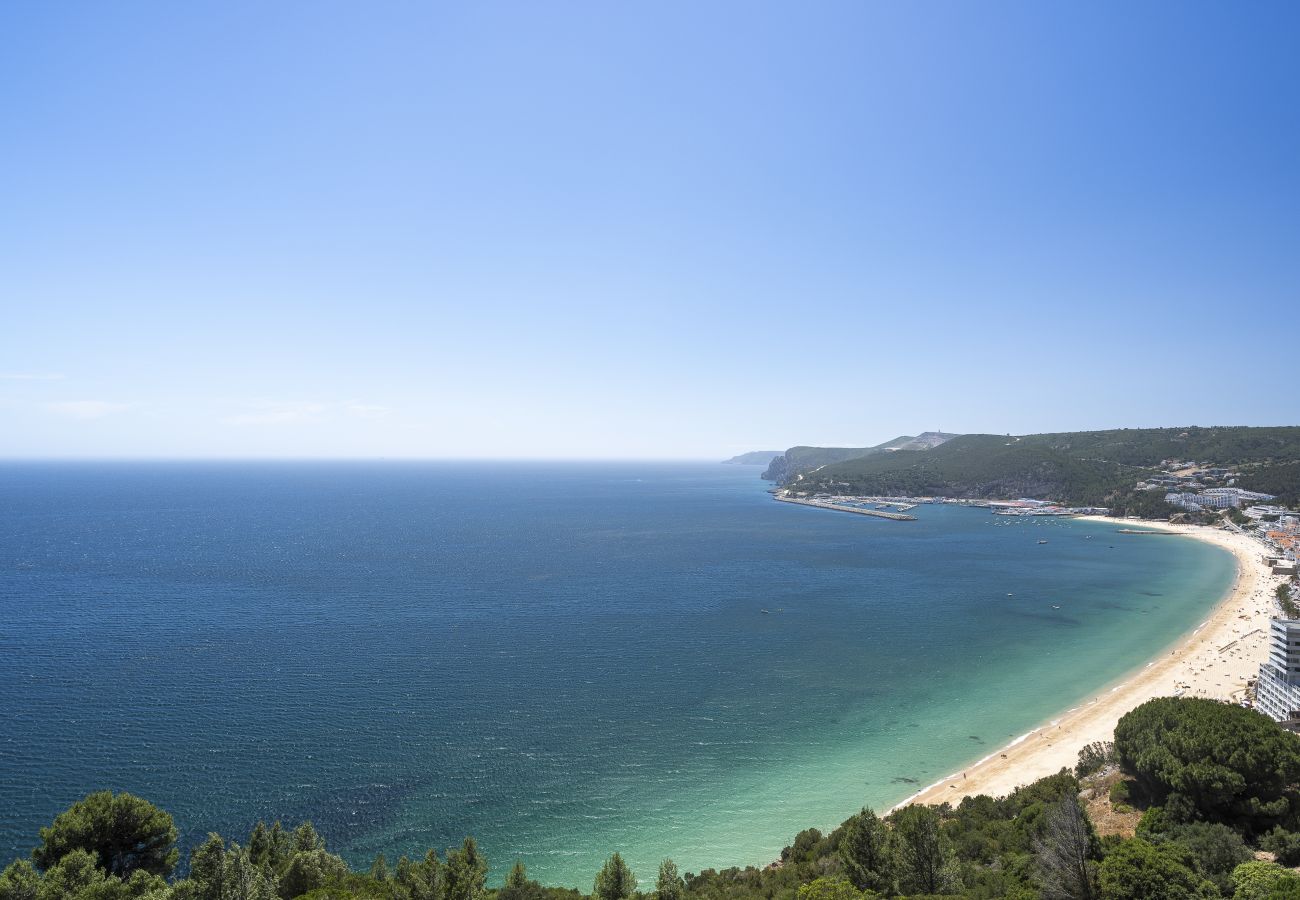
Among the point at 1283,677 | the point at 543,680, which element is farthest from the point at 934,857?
the point at 1283,677

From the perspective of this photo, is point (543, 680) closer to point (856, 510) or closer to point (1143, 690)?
point (1143, 690)

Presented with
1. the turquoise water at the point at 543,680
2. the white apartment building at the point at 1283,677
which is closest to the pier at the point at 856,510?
the turquoise water at the point at 543,680

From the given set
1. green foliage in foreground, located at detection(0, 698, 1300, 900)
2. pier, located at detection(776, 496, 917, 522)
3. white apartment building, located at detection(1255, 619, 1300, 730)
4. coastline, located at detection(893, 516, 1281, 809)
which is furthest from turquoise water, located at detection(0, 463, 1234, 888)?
pier, located at detection(776, 496, 917, 522)

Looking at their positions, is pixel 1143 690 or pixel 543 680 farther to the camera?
pixel 543 680

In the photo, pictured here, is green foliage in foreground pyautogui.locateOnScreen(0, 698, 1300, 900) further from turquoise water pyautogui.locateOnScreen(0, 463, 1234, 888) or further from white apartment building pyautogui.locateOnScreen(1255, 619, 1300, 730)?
white apartment building pyautogui.locateOnScreen(1255, 619, 1300, 730)

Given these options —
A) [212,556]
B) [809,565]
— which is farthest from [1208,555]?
[212,556]

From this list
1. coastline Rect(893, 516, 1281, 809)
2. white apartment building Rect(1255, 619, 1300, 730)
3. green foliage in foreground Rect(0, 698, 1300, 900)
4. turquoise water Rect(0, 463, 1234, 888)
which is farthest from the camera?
white apartment building Rect(1255, 619, 1300, 730)
